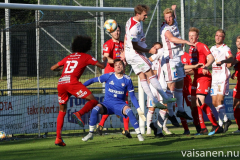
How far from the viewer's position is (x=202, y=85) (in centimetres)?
941

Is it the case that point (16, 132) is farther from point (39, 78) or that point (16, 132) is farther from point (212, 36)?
point (212, 36)

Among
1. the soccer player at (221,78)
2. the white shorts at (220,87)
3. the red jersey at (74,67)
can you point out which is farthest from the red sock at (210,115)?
the red jersey at (74,67)

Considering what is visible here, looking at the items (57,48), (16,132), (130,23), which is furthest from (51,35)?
(130,23)

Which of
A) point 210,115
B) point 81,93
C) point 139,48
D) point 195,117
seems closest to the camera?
point 81,93

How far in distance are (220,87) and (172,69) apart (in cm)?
177

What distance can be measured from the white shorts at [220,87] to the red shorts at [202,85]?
39 cm

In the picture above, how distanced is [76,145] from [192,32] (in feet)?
11.8

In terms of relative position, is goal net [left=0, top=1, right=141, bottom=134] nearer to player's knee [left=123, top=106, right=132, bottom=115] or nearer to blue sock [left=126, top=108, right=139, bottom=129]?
player's knee [left=123, top=106, right=132, bottom=115]

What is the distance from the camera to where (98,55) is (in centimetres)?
1260

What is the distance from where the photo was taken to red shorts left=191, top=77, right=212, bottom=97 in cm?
938

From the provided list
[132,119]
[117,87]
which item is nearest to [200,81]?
[117,87]

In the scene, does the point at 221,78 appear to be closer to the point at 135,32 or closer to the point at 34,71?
the point at 135,32

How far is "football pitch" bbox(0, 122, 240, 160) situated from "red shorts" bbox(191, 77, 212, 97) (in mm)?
1433

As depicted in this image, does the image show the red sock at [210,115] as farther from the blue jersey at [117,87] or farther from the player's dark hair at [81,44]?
the player's dark hair at [81,44]
